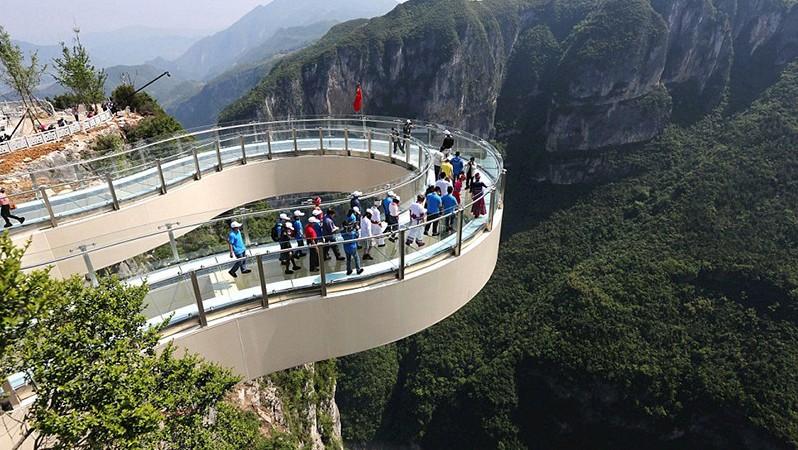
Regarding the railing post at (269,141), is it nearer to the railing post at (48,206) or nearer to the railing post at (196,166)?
the railing post at (196,166)

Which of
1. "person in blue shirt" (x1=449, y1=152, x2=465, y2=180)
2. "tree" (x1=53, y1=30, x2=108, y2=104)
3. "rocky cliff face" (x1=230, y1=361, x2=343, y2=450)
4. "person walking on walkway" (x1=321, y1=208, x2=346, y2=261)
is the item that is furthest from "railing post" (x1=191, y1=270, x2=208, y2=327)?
"tree" (x1=53, y1=30, x2=108, y2=104)

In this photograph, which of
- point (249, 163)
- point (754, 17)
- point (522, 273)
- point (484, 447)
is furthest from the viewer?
point (754, 17)

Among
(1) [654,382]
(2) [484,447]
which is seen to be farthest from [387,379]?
(1) [654,382]

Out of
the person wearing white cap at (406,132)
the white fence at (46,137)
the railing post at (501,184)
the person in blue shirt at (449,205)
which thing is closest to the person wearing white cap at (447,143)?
the person wearing white cap at (406,132)

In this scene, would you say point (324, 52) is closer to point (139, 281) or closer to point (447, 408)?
point (447, 408)

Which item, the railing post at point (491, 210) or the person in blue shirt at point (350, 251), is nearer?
the person in blue shirt at point (350, 251)

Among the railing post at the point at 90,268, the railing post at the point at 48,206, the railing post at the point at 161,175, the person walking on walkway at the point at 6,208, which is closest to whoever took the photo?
the railing post at the point at 90,268
